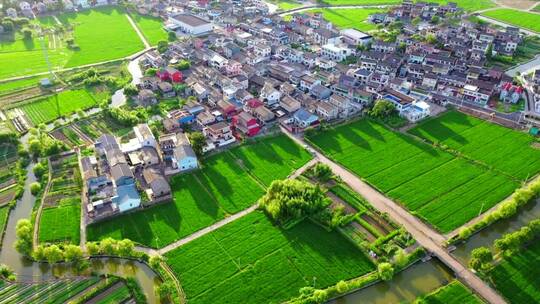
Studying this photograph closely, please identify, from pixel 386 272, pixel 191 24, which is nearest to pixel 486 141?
pixel 386 272

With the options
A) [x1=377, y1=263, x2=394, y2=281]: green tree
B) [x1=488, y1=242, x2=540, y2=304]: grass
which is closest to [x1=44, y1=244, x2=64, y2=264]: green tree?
[x1=377, y1=263, x2=394, y2=281]: green tree

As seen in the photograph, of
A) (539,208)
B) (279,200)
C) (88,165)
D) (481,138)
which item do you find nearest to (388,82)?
(481,138)

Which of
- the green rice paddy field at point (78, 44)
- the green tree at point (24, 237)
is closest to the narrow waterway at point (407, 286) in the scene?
the green tree at point (24, 237)

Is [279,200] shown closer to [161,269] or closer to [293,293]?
[293,293]

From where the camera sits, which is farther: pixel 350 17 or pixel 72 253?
pixel 350 17

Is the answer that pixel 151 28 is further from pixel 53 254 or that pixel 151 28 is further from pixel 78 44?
pixel 53 254

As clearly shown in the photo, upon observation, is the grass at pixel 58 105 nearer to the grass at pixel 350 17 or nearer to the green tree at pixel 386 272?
the green tree at pixel 386 272
